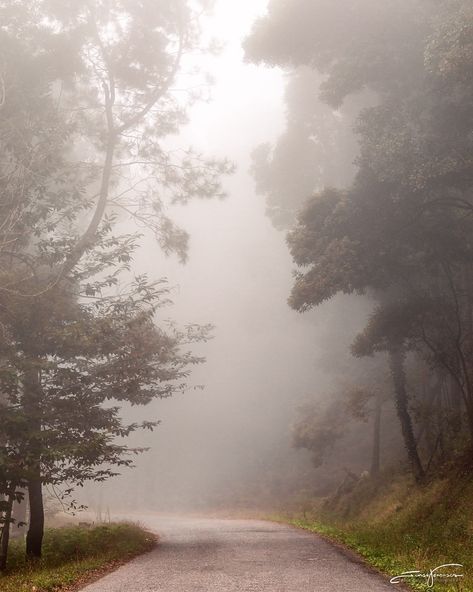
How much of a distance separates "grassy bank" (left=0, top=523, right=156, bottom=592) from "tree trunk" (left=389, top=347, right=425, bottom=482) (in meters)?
8.79

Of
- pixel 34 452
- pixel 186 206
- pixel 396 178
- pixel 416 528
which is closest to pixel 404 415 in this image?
pixel 416 528

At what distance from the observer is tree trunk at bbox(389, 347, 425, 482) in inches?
674

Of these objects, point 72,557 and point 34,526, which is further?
point 34,526

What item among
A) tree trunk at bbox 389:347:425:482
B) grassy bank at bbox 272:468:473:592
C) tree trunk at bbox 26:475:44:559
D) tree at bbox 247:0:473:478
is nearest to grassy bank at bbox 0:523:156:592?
tree trunk at bbox 26:475:44:559

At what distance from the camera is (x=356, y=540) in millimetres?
12438

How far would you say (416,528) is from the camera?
513 inches

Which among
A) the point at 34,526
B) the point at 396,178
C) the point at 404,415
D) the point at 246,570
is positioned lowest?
the point at 246,570

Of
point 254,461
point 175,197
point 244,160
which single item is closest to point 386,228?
point 175,197

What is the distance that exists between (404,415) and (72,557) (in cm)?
1150

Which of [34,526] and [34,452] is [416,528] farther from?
[34,452]

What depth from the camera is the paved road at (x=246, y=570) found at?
7.57 m

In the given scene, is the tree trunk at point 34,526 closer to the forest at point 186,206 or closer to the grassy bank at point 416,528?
the forest at point 186,206

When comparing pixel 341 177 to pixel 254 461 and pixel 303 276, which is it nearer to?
pixel 303 276

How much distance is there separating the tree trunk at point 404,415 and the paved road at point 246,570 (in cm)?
565
